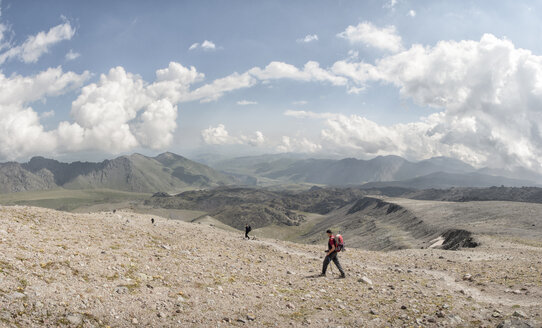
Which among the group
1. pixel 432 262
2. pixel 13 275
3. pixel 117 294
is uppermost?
pixel 13 275

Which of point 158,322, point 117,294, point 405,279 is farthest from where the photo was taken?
point 405,279

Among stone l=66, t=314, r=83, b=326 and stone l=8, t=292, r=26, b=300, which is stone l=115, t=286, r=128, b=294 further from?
stone l=8, t=292, r=26, b=300

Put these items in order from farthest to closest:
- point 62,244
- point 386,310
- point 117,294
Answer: point 62,244
point 386,310
point 117,294

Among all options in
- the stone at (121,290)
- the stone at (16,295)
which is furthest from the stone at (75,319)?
the stone at (121,290)

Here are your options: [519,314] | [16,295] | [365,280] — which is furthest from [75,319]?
[519,314]

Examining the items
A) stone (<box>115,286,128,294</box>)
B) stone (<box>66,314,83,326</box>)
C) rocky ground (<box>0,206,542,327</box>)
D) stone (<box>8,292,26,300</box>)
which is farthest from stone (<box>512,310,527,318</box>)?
stone (<box>8,292,26,300</box>)

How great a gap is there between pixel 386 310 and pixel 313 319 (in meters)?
3.60

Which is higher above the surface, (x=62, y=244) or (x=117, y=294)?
(x=62, y=244)

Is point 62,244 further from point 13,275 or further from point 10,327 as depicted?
point 10,327

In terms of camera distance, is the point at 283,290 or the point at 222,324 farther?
the point at 283,290

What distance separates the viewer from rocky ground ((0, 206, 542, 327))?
10.6 meters

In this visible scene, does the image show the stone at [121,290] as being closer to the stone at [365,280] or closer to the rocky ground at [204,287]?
the rocky ground at [204,287]

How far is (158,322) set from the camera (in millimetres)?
10648

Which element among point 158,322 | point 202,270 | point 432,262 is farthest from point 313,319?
point 432,262
